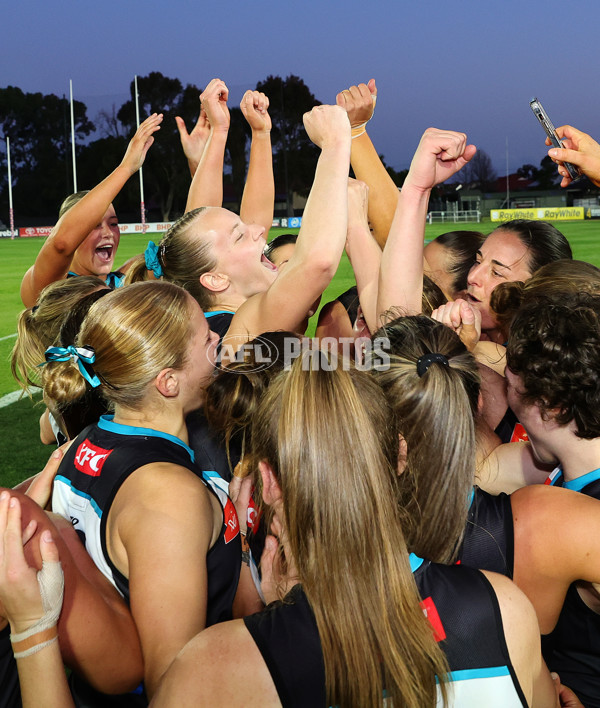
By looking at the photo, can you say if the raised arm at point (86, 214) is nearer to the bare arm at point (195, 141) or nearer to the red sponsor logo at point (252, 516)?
the bare arm at point (195, 141)

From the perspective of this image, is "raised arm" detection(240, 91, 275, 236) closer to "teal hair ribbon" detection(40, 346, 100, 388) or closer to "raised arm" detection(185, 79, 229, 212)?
"raised arm" detection(185, 79, 229, 212)

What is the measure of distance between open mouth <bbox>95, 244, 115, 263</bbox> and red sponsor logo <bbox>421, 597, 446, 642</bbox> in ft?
14.8

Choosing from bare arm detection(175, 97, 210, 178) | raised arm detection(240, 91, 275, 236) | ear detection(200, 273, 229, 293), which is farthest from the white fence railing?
ear detection(200, 273, 229, 293)

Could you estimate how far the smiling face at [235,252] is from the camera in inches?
126

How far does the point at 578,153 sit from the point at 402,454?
166cm

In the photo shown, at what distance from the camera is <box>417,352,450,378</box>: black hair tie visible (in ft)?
5.85

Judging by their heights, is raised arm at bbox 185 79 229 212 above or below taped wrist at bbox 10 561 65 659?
above

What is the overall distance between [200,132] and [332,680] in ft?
13.4

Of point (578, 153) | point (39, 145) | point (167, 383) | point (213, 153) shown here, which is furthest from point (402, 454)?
point (39, 145)

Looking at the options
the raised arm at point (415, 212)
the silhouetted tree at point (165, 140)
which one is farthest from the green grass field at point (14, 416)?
the silhouetted tree at point (165, 140)

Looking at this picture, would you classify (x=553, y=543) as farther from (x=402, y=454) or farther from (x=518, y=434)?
(x=518, y=434)

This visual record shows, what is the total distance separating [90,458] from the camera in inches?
78.8

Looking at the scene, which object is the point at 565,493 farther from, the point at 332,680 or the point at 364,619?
the point at 332,680

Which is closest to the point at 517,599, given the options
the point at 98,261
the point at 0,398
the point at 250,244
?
the point at 250,244
